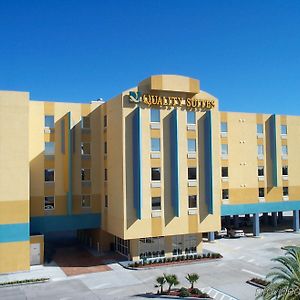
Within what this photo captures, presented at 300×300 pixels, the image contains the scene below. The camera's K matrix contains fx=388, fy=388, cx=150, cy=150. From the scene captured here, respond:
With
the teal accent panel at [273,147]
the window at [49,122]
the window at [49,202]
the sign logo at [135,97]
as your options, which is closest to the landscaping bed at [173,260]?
the window at [49,202]

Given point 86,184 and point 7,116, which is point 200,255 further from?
point 7,116

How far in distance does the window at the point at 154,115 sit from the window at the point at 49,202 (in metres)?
13.3

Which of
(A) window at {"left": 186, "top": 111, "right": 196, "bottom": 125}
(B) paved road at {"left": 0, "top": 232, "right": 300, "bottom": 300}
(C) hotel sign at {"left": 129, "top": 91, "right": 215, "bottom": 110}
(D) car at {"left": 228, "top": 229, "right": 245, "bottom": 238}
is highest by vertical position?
(C) hotel sign at {"left": 129, "top": 91, "right": 215, "bottom": 110}

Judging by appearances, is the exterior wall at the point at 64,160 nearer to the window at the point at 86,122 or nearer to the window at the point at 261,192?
the window at the point at 86,122

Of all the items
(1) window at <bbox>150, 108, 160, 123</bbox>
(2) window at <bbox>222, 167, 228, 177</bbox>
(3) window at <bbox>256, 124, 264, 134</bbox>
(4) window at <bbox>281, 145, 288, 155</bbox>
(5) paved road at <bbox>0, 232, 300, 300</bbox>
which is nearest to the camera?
(5) paved road at <bbox>0, 232, 300, 300</bbox>

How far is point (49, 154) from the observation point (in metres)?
40.7

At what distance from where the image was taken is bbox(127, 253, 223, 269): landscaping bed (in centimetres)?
3566

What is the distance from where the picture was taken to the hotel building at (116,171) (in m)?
34.9

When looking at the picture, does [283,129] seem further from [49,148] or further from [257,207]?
[49,148]

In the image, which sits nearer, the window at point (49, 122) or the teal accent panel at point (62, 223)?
the teal accent panel at point (62, 223)

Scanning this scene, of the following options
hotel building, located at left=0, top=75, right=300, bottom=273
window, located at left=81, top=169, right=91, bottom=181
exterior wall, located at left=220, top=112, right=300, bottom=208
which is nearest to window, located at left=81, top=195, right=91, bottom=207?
hotel building, located at left=0, top=75, right=300, bottom=273

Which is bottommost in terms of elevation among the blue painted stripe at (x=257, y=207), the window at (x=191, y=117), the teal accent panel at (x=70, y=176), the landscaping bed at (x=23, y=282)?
the landscaping bed at (x=23, y=282)

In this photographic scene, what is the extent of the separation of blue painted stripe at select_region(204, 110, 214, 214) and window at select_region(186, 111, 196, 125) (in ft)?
4.34

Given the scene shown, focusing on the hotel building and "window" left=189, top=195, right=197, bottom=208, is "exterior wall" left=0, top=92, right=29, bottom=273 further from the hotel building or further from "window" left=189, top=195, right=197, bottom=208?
"window" left=189, top=195, right=197, bottom=208
